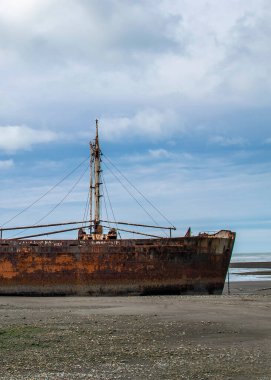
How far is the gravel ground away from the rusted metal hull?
931 cm

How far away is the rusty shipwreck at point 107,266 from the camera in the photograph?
21609 mm

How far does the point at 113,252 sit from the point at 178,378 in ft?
51.5

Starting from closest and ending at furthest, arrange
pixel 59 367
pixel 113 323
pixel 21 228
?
pixel 59 367 → pixel 113 323 → pixel 21 228

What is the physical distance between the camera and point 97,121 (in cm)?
2619

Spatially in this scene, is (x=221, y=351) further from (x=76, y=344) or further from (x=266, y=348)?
(x=76, y=344)

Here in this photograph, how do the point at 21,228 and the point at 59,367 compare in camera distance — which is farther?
the point at 21,228

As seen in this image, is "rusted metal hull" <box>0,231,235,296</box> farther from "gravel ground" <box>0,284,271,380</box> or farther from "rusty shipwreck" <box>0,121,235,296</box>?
"gravel ground" <box>0,284,271,380</box>

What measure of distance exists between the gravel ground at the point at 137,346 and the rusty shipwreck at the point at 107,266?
367 inches

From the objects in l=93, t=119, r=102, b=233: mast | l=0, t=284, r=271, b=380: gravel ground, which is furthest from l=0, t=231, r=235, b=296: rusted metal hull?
l=0, t=284, r=271, b=380: gravel ground

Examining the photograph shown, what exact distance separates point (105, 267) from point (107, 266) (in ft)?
0.33

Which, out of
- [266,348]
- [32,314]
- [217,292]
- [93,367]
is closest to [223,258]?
[217,292]

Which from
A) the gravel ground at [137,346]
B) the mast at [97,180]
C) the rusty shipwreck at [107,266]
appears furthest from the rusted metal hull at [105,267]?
the gravel ground at [137,346]

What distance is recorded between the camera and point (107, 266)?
21.6 m

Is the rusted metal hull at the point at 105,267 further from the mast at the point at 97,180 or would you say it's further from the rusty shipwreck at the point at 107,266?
the mast at the point at 97,180
